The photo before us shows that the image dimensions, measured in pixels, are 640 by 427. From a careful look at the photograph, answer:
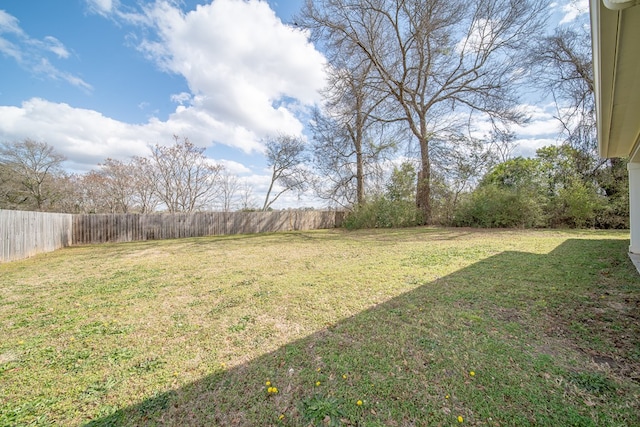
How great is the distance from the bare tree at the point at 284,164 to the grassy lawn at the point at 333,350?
47.5 feet

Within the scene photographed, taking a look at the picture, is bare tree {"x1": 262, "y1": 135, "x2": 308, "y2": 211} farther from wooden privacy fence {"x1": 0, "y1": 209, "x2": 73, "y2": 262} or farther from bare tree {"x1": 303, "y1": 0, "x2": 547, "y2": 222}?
wooden privacy fence {"x1": 0, "y1": 209, "x2": 73, "y2": 262}

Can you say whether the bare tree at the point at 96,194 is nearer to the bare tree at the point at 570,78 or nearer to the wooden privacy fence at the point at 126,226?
the wooden privacy fence at the point at 126,226

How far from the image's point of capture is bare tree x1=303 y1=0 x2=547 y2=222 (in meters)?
9.74

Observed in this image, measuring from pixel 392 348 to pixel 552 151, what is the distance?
44.2ft

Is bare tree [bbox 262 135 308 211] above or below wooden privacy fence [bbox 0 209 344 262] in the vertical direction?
above

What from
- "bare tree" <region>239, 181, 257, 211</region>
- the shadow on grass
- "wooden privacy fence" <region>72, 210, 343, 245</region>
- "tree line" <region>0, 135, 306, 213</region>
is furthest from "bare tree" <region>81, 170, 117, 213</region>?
the shadow on grass

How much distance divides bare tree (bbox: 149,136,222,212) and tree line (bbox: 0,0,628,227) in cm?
59

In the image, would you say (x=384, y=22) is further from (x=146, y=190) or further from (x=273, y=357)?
(x=146, y=190)

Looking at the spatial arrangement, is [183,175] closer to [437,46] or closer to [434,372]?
[437,46]

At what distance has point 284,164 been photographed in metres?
18.4

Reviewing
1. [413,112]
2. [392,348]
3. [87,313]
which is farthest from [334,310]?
[413,112]

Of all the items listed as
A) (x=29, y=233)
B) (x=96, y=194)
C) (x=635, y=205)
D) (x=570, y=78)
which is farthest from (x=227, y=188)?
(x=570, y=78)

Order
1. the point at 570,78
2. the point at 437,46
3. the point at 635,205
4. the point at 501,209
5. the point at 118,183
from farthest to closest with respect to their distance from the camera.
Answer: the point at 118,183 → the point at 570,78 → the point at 437,46 → the point at 501,209 → the point at 635,205

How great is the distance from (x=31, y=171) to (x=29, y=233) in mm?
8890
